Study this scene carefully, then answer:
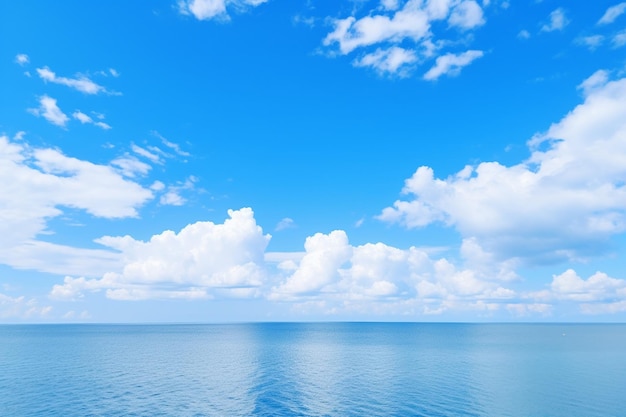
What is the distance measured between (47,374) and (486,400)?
106 meters

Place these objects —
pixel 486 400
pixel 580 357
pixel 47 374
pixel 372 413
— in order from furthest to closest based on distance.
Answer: pixel 580 357
pixel 47 374
pixel 486 400
pixel 372 413

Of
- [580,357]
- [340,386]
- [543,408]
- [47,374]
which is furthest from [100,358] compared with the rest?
[580,357]

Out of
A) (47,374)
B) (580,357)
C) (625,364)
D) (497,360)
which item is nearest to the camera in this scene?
(47,374)

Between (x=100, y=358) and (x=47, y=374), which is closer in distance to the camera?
(x=47, y=374)

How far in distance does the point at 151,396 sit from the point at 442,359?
95.5 m

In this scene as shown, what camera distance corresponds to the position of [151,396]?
76375 millimetres

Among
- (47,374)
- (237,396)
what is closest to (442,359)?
(237,396)

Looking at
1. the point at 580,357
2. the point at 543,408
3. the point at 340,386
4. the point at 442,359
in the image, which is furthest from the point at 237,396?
the point at 580,357

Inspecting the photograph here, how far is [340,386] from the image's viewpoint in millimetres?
87125

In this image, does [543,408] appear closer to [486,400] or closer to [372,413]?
[486,400]

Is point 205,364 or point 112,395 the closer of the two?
point 112,395

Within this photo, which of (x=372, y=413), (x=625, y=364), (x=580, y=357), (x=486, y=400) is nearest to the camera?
(x=372, y=413)

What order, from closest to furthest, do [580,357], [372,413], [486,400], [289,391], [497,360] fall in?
[372,413] → [486,400] → [289,391] → [497,360] → [580,357]

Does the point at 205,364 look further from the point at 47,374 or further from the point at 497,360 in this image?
the point at 497,360
